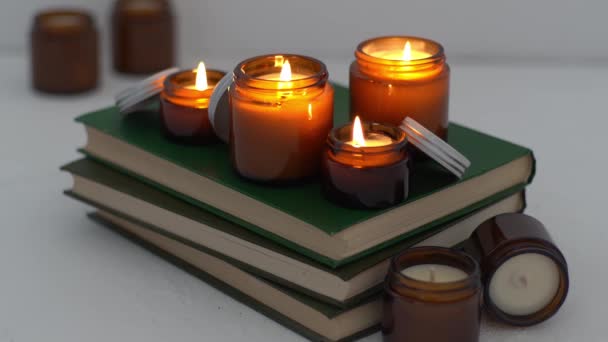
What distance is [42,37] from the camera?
1.93 m

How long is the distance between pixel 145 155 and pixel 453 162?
0.38 metres

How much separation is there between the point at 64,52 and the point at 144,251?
664 millimetres

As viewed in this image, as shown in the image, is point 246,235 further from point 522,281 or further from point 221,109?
point 522,281

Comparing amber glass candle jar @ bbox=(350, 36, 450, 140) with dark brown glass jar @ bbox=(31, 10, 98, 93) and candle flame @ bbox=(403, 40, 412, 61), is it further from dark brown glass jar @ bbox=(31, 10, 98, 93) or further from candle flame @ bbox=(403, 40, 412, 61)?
dark brown glass jar @ bbox=(31, 10, 98, 93)

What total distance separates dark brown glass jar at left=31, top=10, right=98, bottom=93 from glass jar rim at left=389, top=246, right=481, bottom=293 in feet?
3.25

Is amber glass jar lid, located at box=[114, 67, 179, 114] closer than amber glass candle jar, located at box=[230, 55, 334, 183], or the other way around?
amber glass candle jar, located at box=[230, 55, 334, 183]

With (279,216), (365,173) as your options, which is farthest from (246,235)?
(365,173)

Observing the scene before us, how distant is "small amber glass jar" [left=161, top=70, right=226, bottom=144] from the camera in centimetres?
135

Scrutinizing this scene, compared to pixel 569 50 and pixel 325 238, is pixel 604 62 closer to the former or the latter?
pixel 569 50

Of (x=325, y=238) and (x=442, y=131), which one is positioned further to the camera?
(x=442, y=131)

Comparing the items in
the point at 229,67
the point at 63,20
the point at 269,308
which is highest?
the point at 63,20

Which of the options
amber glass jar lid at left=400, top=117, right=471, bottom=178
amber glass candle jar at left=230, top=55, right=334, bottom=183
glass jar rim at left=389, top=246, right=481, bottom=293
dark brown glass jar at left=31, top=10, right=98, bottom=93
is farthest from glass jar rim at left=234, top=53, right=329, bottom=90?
dark brown glass jar at left=31, top=10, right=98, bottom=93

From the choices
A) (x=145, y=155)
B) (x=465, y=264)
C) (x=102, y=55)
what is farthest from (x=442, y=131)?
(x=102, y=55)

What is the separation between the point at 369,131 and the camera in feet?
4.05
